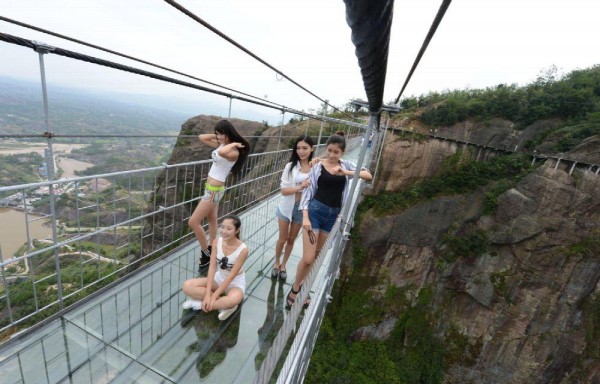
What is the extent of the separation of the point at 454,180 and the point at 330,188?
54.8 ft

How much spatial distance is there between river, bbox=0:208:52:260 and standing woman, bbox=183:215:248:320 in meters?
1.00

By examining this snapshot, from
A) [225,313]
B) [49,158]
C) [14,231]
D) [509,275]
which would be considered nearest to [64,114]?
[14,231]

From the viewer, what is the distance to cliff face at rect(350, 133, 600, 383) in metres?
13.7

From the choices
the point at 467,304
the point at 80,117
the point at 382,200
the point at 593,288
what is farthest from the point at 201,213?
the point at 593,288

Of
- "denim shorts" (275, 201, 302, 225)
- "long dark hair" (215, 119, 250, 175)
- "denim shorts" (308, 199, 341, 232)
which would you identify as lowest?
"denim shorts" (275, 201, 302, 225)

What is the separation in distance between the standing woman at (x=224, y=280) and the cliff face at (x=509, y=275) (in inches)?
592

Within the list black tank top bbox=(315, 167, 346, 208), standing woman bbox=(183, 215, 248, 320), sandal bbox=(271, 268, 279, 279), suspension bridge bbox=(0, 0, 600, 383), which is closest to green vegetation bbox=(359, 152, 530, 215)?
sandal bbox=(271, 268, 279, 279)

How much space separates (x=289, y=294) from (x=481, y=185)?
17.4 m

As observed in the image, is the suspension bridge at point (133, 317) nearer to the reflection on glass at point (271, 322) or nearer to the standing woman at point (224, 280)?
the reflection on glass at point (271, 322)

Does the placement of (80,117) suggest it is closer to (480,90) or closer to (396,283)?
(396,283)

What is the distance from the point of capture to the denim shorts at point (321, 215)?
8.17ft

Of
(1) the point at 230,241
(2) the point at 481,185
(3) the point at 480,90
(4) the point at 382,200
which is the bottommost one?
(4) the point at 382,200

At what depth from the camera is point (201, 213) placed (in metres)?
2.54

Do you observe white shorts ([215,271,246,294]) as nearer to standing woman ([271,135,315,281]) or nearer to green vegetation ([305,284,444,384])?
standing woman ([271,135,315,281])
